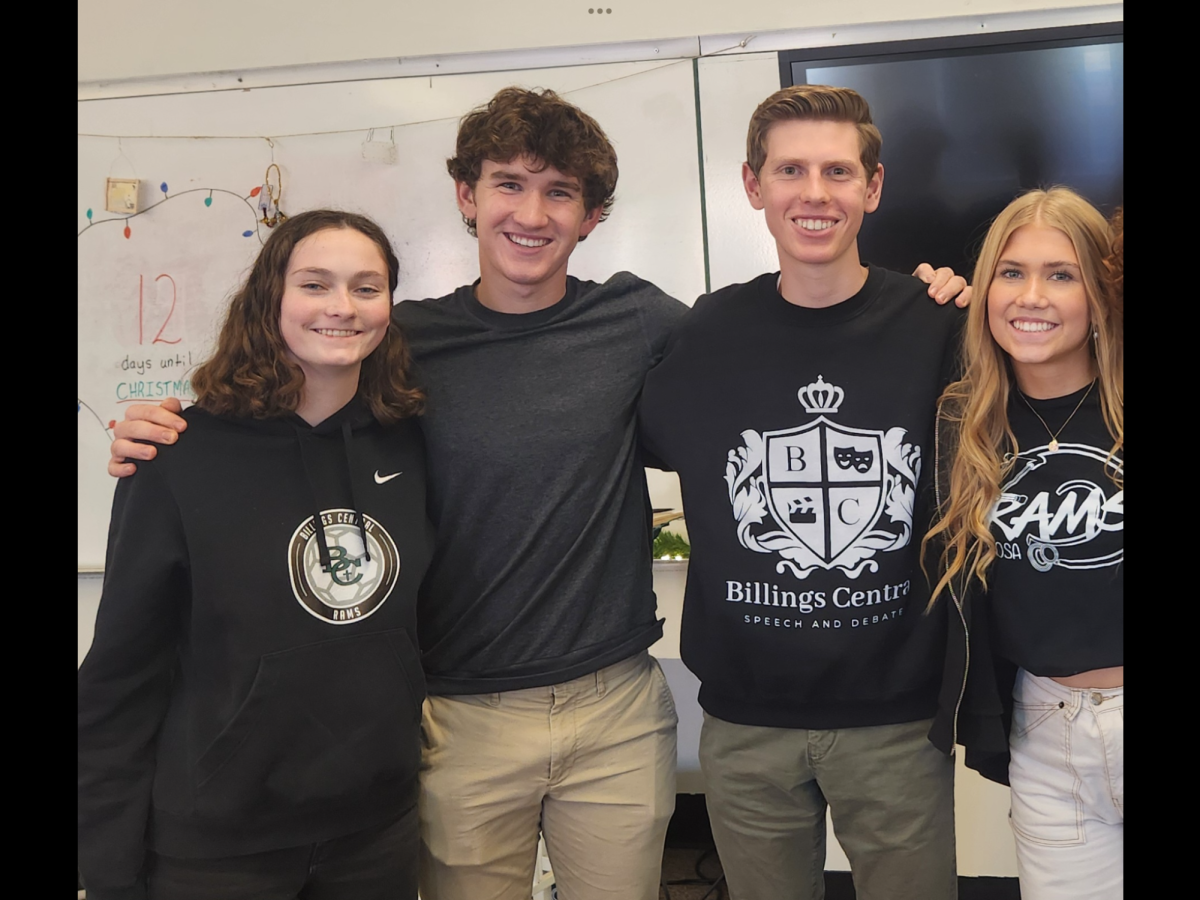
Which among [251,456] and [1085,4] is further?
[1085,4]

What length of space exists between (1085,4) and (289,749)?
2.60 metres

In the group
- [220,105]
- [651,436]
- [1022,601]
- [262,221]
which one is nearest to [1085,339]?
[1022,601]

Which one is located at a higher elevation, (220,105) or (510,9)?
(510,9)

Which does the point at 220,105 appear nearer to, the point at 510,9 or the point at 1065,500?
the point at 510,9

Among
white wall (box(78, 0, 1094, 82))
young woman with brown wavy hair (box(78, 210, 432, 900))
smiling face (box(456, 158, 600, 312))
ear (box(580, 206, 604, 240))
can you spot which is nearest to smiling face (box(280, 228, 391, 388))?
young woman with brown wavy hair (box(78, 210, 432, 900))

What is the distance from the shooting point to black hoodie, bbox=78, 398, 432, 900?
4.02 ft

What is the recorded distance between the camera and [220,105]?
8.92 ft

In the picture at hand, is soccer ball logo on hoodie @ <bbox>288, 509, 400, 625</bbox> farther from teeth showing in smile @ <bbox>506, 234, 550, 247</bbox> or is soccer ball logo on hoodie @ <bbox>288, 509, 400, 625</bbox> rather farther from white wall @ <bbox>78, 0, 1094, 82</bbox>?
white wall @ <bbox>78, 0, 1094, 82</bbox>

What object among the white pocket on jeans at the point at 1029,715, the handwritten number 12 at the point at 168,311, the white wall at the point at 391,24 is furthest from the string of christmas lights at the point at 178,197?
the white pocket on jeans at the point at 1029,715

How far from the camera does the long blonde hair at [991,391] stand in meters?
1.34

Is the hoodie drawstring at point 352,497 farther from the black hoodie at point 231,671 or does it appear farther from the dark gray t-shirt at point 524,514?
the dark gray t-shirt at point 524,514

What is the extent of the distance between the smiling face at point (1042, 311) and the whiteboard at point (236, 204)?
1.23 meters

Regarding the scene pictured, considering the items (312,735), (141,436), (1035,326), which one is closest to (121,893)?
(312,735)

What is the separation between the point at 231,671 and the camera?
124 cm
